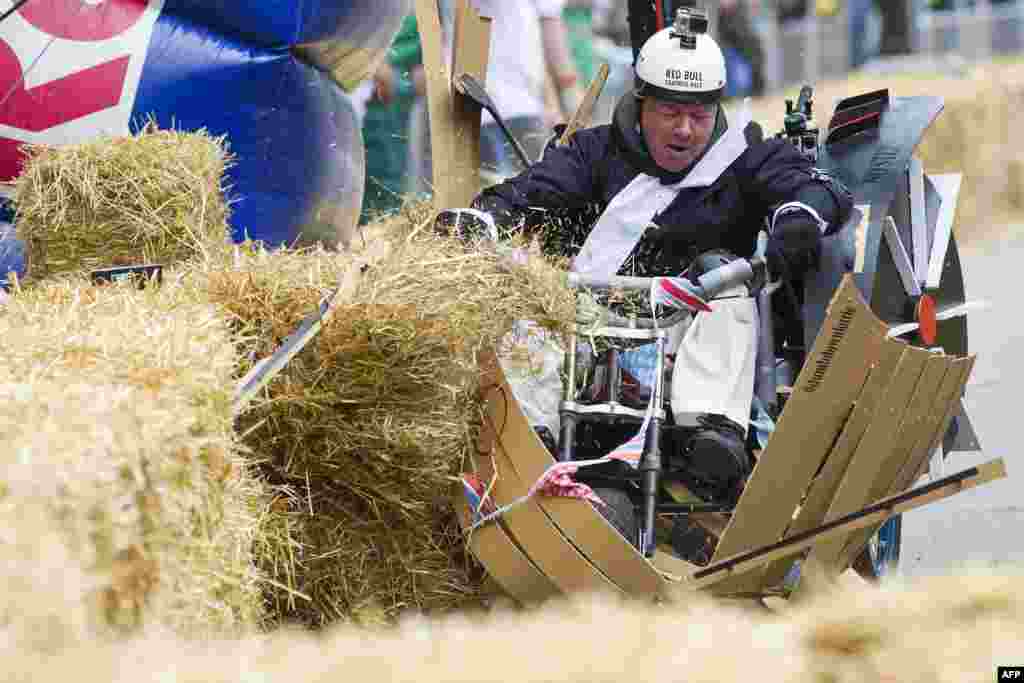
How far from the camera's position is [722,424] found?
5.31 meters

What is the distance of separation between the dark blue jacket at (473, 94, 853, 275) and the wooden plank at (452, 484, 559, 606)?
41.3 inches

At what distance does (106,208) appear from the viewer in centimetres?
607

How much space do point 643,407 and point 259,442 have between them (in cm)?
124

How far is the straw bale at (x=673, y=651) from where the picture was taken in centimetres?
293

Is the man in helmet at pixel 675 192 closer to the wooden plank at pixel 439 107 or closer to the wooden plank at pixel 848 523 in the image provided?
the wooden plank at pixel 439 107

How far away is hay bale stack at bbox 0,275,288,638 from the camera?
3.20m

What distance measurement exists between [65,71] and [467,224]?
246 cm

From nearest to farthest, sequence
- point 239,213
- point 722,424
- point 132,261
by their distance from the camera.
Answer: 1. point 722,424
2. point 132,261
3. point 239,213

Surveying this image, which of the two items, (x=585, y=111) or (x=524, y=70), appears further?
(x=524, y=70)

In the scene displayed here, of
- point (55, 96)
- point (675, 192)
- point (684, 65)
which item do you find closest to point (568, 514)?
point (675, 192)

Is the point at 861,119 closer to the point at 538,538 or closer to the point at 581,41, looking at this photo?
the point at 538,538

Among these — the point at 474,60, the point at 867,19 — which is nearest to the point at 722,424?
the point at 474,60

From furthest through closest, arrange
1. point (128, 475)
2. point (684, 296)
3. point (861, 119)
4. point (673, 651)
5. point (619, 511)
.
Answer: point (861, 119) → point (684, 296) → point (619, 511) → point (128, 475) → point (673, 651)

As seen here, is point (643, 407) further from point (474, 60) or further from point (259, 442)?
point (474, 60)
